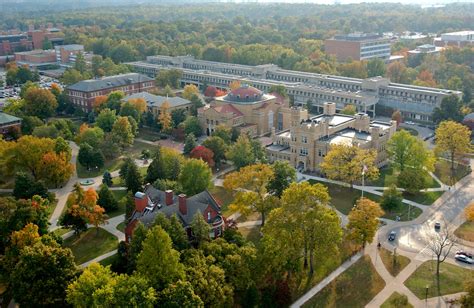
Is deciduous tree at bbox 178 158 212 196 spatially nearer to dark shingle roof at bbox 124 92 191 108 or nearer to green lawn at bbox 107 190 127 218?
green lawn at bbox 107 190 127 218

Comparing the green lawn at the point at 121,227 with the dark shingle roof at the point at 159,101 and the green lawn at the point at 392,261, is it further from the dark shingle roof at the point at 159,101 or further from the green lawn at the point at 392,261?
the dark shingle roof at the point at 159,101

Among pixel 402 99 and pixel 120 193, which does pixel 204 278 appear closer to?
pixel 120 193

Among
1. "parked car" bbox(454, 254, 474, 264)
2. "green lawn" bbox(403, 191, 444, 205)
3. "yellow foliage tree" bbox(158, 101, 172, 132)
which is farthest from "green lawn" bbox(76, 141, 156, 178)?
"parked car" bbox(454, 254, 474, 264)

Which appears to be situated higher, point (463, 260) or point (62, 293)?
point (62, 293)

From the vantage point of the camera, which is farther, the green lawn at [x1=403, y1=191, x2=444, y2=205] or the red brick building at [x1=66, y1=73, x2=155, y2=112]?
the red brick building at [x1=66, y1=73, x2=155, y2=112]

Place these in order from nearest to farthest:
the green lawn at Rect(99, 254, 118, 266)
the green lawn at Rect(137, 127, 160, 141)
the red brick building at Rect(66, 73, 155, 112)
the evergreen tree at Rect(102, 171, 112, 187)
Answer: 1. the green lawn at Rect(99, 254, 118, 266)
2. the evergreen tree at Rect(102, 171, 112, 187)
3. the green lawn at Rect(137, 127, 160, 141)
4. the red brick building at Rect(66, 73, 155, 112)

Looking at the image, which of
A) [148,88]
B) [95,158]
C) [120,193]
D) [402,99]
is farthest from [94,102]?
[402,99]
